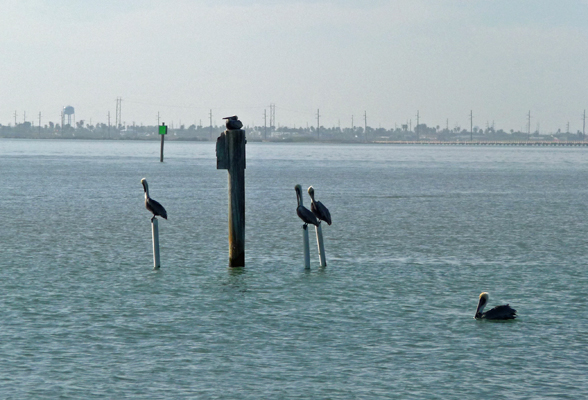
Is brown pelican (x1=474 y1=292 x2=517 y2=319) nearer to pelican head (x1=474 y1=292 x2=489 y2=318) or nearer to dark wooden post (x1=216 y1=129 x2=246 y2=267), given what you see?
pelican head (x1=474 y1=292 x2=489 y2=318)

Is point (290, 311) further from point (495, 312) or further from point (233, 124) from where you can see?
point (233, 124)

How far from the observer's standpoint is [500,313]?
49.9 feet

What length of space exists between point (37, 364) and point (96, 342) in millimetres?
1377

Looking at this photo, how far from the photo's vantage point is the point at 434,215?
1475 inches

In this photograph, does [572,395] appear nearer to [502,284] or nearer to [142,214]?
[502,284]

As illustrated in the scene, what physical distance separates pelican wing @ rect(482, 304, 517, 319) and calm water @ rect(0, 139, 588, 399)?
0.55 feet

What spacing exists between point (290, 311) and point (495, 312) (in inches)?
132

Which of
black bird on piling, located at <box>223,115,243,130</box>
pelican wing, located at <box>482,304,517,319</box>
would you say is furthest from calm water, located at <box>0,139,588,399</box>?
black bird on piling, located at <box>223,115,243,130</box>

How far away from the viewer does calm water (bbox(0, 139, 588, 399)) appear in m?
11.6

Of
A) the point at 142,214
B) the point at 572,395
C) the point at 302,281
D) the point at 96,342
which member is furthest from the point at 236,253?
the point at 142,214

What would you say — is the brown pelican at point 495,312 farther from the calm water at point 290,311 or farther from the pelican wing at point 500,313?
the calm water at point 290,311

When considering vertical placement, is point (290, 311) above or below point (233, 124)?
below

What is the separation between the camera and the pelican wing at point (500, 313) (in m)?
15.2

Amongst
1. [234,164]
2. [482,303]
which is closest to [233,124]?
[234,164]
